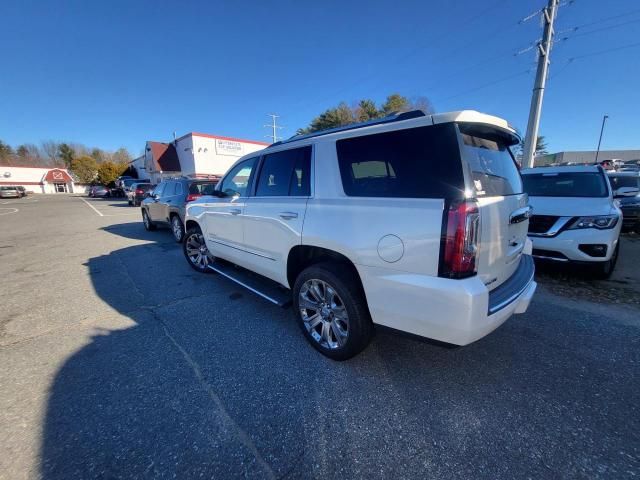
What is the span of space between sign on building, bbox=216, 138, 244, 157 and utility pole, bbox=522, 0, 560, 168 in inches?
1063

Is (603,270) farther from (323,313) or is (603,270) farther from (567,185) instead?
(323,313)

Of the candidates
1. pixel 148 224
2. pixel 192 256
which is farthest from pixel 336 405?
pixel 148 224

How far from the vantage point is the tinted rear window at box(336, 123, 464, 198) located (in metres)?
1.84

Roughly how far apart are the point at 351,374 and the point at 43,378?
8.64 ft

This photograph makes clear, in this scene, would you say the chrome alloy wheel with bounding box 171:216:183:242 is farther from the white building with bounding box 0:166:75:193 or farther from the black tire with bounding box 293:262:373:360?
the white building with bounding box 0:166:75:193

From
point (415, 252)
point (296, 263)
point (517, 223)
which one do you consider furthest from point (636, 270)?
point (296, 263)

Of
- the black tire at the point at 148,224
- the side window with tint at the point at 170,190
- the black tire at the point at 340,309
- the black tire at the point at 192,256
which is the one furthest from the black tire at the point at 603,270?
the black tire at the point at 148,224

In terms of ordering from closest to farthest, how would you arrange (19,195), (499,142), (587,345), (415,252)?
(415,252), (499,142), (587,345), (19,195)

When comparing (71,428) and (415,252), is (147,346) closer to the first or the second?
(71,428)

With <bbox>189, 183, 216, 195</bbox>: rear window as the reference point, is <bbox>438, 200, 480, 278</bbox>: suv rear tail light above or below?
below

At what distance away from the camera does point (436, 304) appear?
1845 millimetres

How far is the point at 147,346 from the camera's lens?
2838 mm

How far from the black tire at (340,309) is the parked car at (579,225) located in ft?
11.4

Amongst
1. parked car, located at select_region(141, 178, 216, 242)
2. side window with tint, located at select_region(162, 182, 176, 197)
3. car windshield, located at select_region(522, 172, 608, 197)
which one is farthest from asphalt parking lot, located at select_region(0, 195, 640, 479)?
side window with tint, located at select_region(162, 182, 176, 197)
